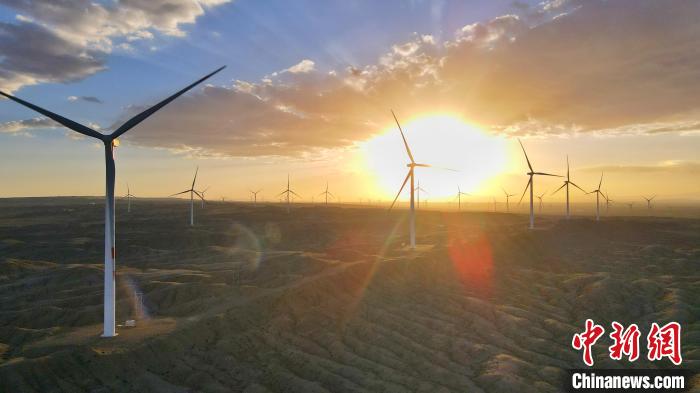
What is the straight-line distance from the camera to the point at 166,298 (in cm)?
3791

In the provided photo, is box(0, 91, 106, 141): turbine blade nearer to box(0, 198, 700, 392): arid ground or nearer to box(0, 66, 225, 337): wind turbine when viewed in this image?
box(0, 66, 225, 337): wind turbine

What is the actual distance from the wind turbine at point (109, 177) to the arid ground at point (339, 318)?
1755 millimetres

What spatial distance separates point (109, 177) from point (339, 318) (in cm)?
1831

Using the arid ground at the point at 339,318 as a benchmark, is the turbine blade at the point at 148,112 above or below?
above

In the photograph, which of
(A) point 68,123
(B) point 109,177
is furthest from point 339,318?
(A) point 68,123

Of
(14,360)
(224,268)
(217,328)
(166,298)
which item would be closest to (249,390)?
(217,328)

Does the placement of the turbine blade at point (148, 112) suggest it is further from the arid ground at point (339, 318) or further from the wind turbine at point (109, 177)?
the arid ground at point (339, 318)

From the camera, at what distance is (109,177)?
27297mm

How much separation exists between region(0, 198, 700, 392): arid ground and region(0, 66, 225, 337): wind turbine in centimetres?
175

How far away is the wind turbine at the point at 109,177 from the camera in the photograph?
2634 cm

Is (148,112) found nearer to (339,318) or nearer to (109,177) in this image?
(109,177)

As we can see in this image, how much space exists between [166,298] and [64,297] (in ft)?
33.4

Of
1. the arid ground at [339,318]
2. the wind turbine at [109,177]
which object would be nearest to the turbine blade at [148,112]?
the wind turbine at [109,177]

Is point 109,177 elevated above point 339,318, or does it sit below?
above
